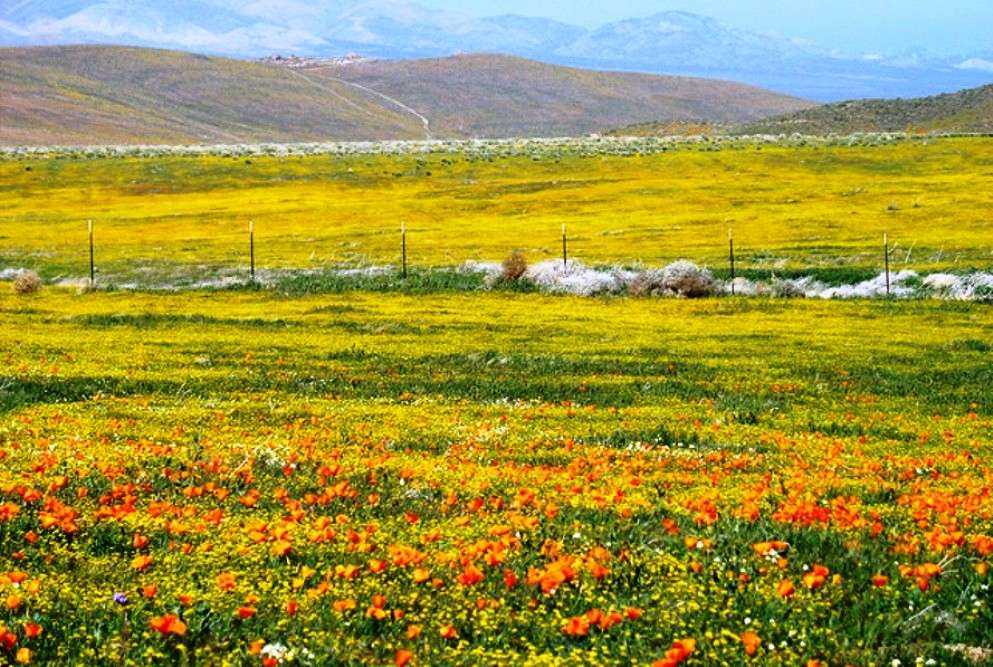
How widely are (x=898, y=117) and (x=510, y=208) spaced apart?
397 ft

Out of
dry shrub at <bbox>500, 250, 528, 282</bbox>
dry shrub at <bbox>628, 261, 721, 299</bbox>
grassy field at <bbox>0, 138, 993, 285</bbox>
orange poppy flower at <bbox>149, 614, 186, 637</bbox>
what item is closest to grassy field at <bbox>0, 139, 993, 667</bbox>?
orange poppy flower at <bbox>149, 614, 186, 637</bbox>

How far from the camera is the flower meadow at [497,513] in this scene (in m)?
6.55

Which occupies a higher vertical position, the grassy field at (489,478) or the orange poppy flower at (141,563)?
the orange poppy flower at (141,563)

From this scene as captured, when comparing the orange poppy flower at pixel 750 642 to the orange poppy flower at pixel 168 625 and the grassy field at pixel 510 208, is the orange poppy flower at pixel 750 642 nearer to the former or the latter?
the orange poppy flower at pixel 168 625

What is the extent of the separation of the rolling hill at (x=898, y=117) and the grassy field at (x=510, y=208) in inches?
2099

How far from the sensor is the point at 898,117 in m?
176

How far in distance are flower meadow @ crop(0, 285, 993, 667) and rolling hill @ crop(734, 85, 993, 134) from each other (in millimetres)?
151225

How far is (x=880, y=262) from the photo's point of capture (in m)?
43.9

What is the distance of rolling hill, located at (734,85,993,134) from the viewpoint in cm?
16288

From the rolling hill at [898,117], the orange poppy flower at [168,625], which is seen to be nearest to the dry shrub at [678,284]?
the orange poppy flower at [168,625]

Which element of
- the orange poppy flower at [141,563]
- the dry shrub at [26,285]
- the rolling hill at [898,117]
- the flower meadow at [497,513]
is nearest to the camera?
the flower meadow at [497,513]

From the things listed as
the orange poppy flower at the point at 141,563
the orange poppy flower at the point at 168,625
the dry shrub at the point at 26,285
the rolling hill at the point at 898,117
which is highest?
the rolling hill at the point at 898,117

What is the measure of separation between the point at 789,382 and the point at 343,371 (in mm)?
8243

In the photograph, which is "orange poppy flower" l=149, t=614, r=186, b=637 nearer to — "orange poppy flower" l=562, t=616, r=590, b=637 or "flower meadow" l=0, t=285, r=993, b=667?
"flower meadow" l=0, t=285, r=993, b=667
